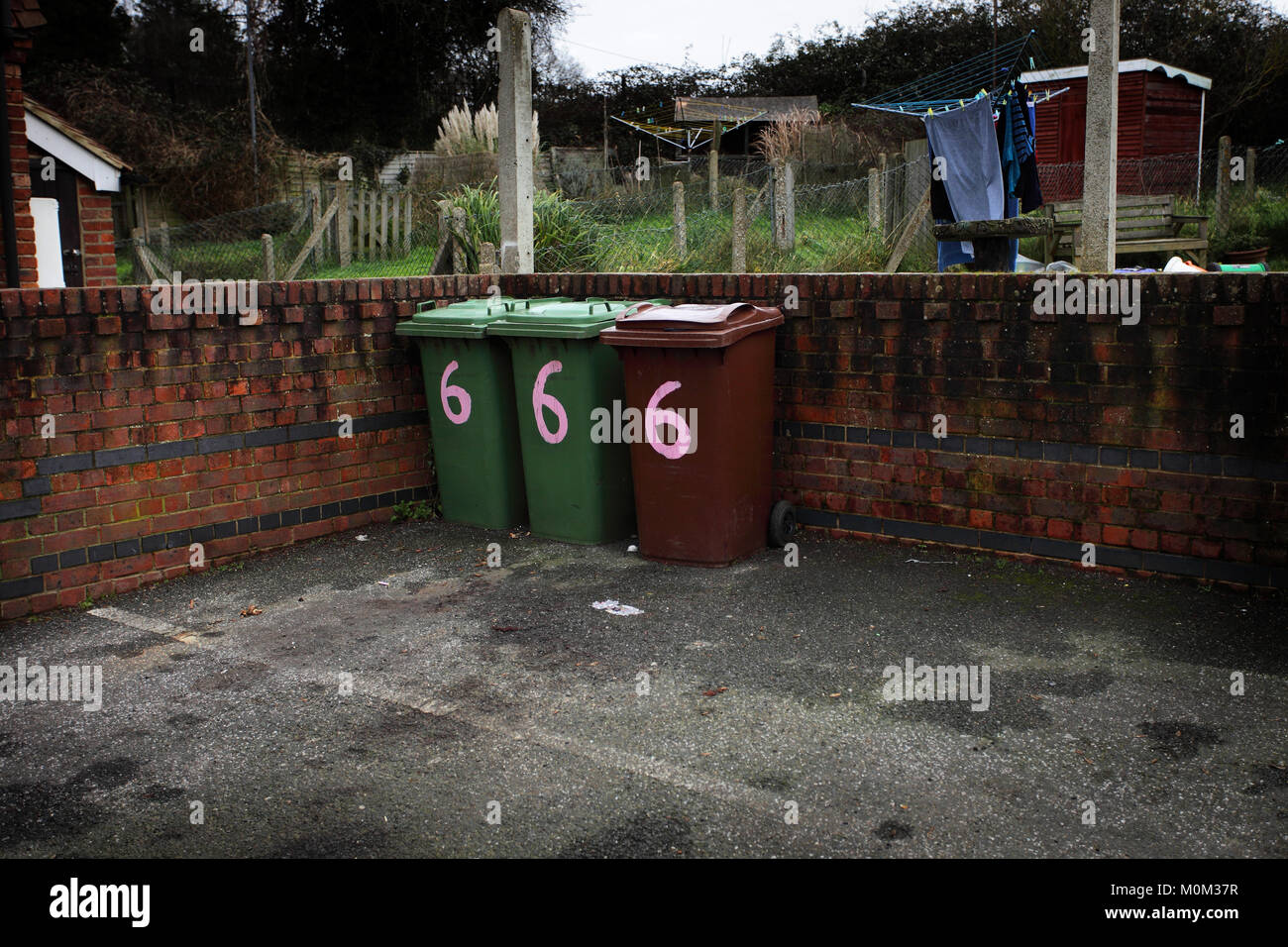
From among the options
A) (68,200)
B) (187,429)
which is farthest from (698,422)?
(68,200)

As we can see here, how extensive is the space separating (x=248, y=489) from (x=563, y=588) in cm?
197

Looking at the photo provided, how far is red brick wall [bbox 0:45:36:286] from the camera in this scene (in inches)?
351

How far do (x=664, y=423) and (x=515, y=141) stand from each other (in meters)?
3.11

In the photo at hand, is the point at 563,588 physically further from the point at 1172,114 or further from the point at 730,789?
the point at 1172,114

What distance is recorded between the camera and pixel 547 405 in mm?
6391

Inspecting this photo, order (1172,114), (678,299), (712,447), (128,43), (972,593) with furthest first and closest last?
(128,43) → (1172,114) → (678,299) → (712,447) → (972,593)

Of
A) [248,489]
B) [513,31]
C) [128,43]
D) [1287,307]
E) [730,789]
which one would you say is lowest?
[730,789]

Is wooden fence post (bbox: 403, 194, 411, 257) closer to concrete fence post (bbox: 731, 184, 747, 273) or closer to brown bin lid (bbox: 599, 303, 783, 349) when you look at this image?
concrete fence post (bbox: 731, 184, 747, 273)

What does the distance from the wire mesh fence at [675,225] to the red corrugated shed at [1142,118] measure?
130 mm

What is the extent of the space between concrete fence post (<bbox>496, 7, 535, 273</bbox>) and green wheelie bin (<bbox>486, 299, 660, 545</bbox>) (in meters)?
1.66

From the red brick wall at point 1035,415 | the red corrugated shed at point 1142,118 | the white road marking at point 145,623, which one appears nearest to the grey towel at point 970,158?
the red brick wall at point 1035,415

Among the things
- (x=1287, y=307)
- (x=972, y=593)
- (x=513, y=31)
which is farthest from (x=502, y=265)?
(x=1287, y=307)

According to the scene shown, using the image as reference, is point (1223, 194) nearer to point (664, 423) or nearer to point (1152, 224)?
point (1152, 224)

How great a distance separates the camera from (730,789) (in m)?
A: 3.55
